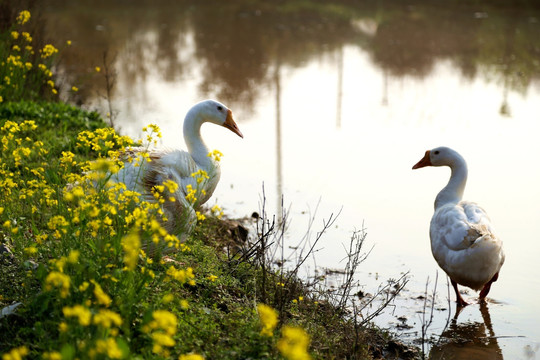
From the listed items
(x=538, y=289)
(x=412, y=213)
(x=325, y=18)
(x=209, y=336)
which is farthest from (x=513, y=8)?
(x=209, y=336)

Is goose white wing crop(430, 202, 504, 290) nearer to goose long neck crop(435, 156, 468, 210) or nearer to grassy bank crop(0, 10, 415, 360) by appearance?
goose long neck crop(435, 156, 468, 210)

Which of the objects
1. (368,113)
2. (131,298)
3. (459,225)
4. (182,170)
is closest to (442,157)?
(459,225)

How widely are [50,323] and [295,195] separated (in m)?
4.27

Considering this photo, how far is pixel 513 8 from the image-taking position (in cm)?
2172

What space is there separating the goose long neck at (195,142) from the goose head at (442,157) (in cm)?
206

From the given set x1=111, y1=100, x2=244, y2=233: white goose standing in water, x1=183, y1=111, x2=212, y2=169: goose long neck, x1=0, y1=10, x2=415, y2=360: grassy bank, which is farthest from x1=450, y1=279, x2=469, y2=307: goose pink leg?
x1=183, y1=111, x2=212, y2=169: goose long neck

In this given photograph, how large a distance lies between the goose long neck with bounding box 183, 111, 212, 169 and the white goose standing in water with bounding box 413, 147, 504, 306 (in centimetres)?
190

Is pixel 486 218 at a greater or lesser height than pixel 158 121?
lesser

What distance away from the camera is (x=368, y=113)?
10828mm

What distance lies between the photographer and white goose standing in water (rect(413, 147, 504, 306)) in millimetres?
4875

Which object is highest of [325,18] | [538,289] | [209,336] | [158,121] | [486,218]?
[325,18]

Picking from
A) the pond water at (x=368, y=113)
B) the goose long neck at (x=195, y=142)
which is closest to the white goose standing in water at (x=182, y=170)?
the goose long neck at (x=195, y=142)

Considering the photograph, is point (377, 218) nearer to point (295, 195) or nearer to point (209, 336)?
A: point (295, 195)

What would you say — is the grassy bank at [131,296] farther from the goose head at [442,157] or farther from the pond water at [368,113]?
the goose head at [442,157]
